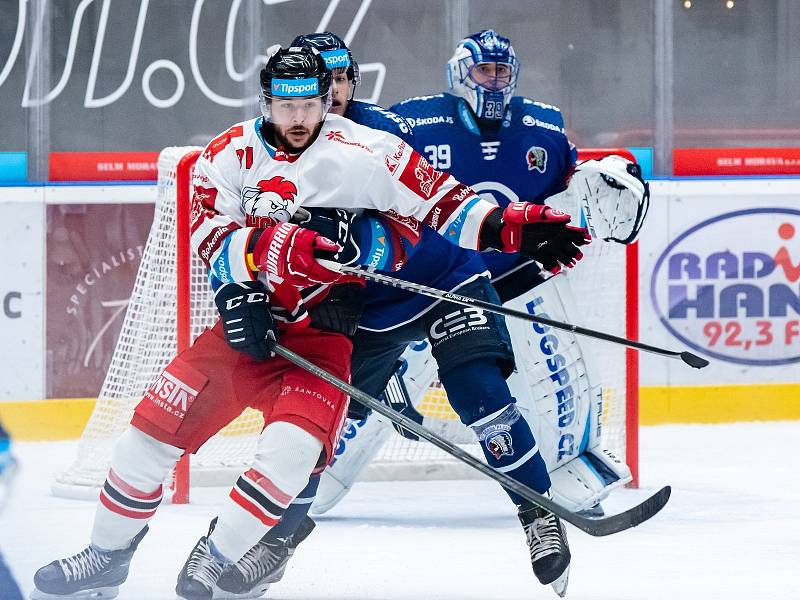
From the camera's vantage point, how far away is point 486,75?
3.58 meters

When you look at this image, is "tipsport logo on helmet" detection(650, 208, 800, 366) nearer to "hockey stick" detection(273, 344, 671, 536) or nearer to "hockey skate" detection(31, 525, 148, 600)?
"hockey stick" detection(273, 344, 671, 536)

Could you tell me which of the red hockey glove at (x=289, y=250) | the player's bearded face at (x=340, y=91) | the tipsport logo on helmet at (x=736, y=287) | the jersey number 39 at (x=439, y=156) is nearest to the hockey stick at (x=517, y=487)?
the red hockey glove at (x=289, y=250)

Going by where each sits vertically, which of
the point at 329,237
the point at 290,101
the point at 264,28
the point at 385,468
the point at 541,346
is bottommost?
the point at 385,468

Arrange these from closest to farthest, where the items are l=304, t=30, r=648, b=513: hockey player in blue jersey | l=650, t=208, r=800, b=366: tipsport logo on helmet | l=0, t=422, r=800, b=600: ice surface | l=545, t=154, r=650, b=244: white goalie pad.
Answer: l=0, t=422, r=800, b=600: ice surface, l=545, t=154, r=650, b=244: white goalie pad, l=304, t=30, r=648, b=513: hockey player in blue jersey, l=650, t=208, r=800, b=366: tipsport logo on helmet

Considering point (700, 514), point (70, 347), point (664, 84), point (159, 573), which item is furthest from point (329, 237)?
point (664, 84)

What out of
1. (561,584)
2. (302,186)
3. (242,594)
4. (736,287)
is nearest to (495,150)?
(302,186)

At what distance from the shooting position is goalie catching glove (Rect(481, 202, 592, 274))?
2840mm

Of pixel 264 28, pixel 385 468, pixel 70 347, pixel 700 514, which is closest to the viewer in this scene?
pixel 700 514

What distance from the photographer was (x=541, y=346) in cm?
389

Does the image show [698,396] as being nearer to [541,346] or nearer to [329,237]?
[541,346]

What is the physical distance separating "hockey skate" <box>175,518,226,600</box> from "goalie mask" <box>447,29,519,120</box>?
146cm

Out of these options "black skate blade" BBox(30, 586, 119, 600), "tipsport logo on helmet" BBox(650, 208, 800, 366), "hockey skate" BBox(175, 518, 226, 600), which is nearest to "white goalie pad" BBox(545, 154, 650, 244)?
"hockey skate" BBox(175, 518, 226, 600)

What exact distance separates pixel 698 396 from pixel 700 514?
60.5 inches

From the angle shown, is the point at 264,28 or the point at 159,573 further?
the point at 264,28
